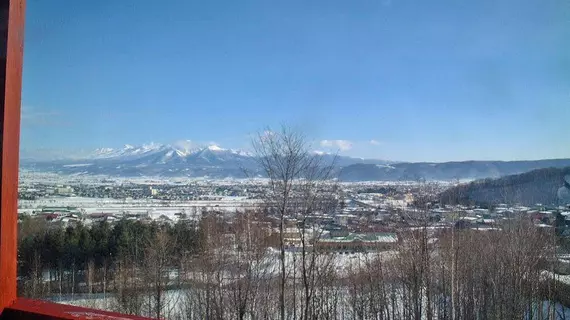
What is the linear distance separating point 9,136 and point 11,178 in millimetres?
116

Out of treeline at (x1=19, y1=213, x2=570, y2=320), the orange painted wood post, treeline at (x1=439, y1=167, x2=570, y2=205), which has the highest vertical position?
the orange painted wood post

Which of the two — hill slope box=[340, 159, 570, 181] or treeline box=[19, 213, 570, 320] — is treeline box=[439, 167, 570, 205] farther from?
hill slope box=[340, 159, 570, 181]

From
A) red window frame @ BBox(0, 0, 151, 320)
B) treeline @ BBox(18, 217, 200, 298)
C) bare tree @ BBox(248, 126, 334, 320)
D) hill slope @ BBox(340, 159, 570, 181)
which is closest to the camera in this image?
red window frame @ BBox(0, 0, 151, 320)

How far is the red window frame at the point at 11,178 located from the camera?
1134 millimetres

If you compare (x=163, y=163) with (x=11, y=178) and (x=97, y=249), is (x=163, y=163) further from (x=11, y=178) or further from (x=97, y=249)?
(x=11, y=178)

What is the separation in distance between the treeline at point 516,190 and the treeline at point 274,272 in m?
1.41

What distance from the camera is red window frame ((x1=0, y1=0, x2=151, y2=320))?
113 cm

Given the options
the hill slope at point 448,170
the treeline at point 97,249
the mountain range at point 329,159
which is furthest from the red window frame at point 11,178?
the hill slope at point 448,170

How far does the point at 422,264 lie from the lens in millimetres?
13516

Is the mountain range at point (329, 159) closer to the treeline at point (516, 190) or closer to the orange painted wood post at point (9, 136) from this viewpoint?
the treeline at point (516, 190)

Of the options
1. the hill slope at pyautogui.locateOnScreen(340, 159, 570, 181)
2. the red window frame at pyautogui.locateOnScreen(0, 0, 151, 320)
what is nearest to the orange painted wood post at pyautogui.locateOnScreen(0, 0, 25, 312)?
the red window frame at pyautogui.locateOnScreen(0, 0, 151, 320)

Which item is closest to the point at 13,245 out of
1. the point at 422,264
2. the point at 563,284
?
the point at 422,264

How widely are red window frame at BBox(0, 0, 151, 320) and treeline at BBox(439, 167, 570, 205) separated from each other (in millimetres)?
14820

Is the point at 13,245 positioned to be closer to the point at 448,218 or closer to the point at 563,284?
the point at 448,218
